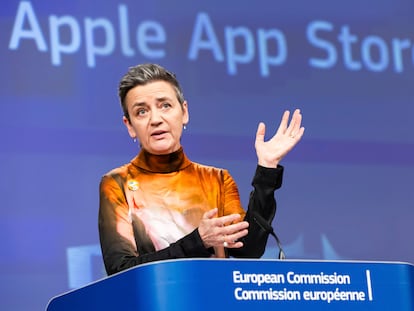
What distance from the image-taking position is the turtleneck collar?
9.40 feet

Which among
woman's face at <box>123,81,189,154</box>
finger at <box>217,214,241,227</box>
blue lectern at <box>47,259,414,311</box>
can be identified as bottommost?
blue lectern at <box>47,259,414,311</box>

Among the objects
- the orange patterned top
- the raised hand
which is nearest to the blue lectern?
the orange patterned top

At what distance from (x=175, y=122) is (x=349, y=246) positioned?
2.13 m

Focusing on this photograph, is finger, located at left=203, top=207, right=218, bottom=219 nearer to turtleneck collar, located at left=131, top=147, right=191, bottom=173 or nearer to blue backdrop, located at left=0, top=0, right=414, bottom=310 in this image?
turtleneck collar, located at left=131, top=147, right=191, bottom=173

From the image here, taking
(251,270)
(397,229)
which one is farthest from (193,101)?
(251,270)

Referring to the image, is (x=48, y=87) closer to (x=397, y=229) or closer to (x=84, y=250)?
(x=84, y=250)

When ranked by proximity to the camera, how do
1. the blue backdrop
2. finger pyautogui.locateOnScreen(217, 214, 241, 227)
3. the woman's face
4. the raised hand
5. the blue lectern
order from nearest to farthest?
the blue lectern
finger pyautogui.locateOnScreen(217, 214, 241, 227)
the raised hand
the woman's face
the blue backdrop

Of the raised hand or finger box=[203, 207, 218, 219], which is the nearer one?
finger box=[203, 207, 218, 219]

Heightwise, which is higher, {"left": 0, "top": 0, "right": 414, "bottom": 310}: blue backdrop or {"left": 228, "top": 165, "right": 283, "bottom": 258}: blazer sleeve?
{"left": 0, "top": 0, "right": 414, "bottom": 310}: blue backdrop

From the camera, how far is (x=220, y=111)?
4.72 meters

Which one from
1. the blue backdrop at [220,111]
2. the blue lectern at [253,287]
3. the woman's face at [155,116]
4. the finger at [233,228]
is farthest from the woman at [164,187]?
the blue backdrop at [220,111]

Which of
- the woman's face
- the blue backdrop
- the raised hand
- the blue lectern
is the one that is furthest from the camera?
the blue backdrop

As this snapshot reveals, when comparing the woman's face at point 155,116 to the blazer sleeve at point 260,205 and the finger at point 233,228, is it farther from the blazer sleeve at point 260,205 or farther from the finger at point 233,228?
the finger at point 233,228

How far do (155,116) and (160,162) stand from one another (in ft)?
0.44
